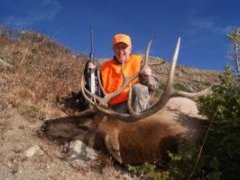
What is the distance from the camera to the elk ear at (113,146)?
21.7 ft

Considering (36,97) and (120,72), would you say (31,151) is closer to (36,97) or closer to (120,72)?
(36,97)

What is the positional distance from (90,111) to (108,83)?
4.41 feet

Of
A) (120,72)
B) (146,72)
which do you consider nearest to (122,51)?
(120,72)

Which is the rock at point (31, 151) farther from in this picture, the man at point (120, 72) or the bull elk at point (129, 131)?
the man at point (120, 72)

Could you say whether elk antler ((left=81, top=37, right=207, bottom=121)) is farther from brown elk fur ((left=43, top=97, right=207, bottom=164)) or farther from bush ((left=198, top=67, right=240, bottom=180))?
bush ((left=198, top=67, right=240, bottom=180))

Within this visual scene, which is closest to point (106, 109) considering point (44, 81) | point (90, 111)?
point (90, 111)

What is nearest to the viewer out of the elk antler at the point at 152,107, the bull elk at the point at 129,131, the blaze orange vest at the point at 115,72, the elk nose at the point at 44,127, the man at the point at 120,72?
the elk antler at the point at 152,107

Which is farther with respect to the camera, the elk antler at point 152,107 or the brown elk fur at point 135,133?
the brown elk fur at point 135,133

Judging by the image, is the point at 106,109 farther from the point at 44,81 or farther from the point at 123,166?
the point at 44,81

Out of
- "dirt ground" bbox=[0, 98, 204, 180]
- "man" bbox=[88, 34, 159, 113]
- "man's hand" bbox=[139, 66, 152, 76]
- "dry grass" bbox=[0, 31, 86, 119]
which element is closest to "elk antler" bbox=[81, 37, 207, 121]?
"man's hand" bbox=[139, 66, 152, 76]

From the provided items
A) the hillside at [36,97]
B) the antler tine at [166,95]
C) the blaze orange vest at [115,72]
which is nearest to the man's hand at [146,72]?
the hillside at [36,97]

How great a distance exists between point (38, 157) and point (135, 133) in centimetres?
122

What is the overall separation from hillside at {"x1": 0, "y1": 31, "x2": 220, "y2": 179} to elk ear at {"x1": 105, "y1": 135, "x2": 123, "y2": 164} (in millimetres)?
161

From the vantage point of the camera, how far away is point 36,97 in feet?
27.8
